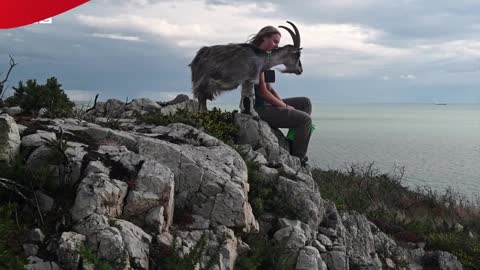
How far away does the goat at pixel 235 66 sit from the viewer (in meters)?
11.0

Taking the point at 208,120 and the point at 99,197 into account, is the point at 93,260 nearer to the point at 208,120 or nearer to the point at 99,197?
the point at 99,197

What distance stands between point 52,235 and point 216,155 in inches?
128

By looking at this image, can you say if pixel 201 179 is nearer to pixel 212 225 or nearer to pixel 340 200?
pixel 212 225

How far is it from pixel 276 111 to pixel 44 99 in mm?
4549

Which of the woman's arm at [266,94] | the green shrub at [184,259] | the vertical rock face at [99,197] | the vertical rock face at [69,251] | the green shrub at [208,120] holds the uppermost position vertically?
the woman's arm at [266,94]

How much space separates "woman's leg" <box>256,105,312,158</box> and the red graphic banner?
29.5ft

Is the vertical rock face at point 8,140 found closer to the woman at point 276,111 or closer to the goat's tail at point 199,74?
the goat's tail at point 199,74

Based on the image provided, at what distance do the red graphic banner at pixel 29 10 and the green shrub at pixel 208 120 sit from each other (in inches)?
294

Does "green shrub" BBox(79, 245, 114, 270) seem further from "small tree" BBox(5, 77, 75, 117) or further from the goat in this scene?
the goat

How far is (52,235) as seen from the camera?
530 cm

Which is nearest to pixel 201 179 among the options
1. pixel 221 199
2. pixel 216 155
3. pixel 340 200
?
pixel 221 199

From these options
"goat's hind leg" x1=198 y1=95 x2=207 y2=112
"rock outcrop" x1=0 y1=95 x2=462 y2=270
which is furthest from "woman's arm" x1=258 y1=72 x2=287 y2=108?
"rock outcrop" x1=0 y1=95 x2=462 y2=270

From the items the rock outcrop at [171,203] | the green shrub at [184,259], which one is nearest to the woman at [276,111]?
the rock outcrop at [171,203]

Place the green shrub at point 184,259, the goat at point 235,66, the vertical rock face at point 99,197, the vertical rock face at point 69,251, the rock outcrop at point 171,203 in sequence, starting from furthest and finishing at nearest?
the goat at point 235,66, the vertical rock face at point 99,197, the rock outcrop at point 171,203, the green shrub at point 184,259, the vertical rock face at point 69,251
